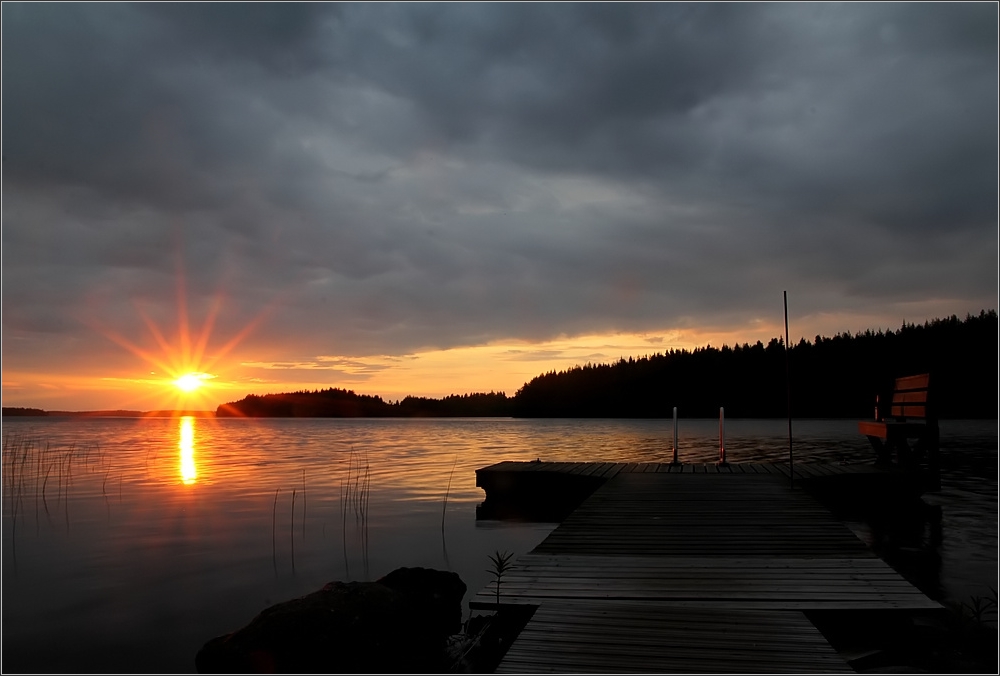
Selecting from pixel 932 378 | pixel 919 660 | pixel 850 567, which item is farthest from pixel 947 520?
pixel 919 660

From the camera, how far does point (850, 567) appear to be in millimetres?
7531

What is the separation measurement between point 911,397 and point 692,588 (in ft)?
34.4

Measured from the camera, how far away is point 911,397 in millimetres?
14867

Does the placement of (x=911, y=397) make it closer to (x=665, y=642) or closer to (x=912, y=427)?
Result: (x=912, y=427)

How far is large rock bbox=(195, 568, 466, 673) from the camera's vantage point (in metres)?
6.54

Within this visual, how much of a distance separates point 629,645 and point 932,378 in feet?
36.7

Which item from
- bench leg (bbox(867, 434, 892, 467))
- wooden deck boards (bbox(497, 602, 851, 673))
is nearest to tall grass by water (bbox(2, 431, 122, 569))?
wooden deck boards (bbox(497, 602, 851, 673))

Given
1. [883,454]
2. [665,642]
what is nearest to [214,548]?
[665,642]

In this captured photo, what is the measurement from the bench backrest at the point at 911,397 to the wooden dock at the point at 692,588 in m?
3.85

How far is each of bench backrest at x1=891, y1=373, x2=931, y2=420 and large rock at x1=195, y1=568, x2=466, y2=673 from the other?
10.9 meters

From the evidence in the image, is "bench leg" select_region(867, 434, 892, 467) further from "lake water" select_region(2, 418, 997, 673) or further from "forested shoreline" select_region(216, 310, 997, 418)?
"forested shoreline" select_region(216, 310, 997, 418)

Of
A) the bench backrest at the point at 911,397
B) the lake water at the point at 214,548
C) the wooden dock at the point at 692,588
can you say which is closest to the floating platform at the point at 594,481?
the lake water at the point at 214,548

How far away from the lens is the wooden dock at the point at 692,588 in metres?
5.13

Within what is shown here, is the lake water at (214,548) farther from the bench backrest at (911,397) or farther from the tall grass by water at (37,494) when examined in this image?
the bench backrest at (911,397)
